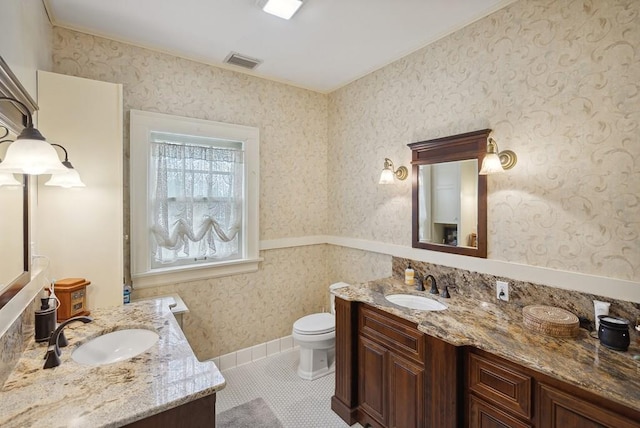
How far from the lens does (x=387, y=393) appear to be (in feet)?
5.99

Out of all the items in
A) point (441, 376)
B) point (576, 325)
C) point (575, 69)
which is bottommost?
point (441, 376)

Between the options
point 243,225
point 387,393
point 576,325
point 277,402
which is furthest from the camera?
point 243,225

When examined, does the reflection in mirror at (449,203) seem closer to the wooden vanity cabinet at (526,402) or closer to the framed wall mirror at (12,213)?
the wooden vanity cabinet at (526,402)

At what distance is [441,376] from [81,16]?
121 inches

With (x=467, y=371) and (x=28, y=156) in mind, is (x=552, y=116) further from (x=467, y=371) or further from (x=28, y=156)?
(x=28, y=156)

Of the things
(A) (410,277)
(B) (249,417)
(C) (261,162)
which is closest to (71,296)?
(B) (249,417)

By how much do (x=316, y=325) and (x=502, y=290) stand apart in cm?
149

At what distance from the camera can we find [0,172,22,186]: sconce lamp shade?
1.09 meters

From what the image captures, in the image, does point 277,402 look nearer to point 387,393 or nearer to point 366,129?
point 387,393

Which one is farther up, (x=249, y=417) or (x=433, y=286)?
(x=433, y=286)

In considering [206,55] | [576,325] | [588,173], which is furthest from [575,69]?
[206,55]

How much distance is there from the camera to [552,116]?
1.65m

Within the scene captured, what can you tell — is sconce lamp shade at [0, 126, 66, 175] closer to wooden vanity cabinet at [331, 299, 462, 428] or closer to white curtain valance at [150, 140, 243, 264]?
white curtain valance at [150, 140, 243, 264]

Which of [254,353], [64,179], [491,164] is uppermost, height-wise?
[491,164]
